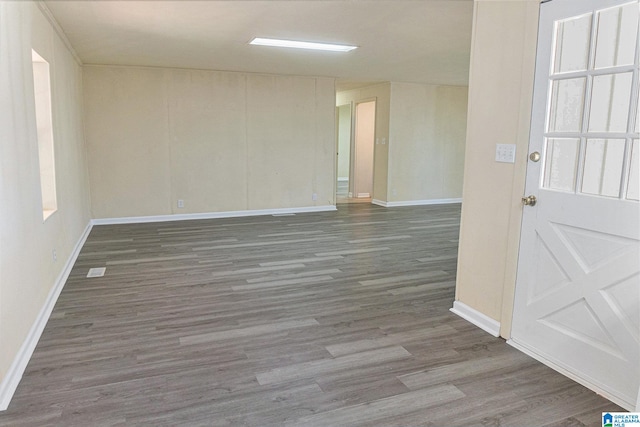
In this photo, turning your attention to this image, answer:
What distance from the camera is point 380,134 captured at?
888 cm

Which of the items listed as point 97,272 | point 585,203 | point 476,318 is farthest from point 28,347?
point 585,203

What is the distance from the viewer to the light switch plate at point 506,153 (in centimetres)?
280

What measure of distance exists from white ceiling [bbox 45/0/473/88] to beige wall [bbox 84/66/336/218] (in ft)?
1.46

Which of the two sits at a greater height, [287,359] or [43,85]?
[43,85]

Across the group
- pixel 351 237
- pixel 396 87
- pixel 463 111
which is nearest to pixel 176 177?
pixel 351 237

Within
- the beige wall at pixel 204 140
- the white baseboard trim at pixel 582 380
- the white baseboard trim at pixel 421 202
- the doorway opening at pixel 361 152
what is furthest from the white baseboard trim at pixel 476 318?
the doorway opening at pixel 361 152

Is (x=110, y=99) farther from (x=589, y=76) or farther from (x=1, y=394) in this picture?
(x=589, y=76)

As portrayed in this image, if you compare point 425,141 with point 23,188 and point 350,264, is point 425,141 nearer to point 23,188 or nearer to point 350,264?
point 350,264

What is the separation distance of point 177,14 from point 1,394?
3154mm

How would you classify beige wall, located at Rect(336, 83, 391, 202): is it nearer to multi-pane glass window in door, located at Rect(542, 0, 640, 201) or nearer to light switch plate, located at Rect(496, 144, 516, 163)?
light switch plate, located at Rect(496, 144, 516, 163)

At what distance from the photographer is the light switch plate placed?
280cm

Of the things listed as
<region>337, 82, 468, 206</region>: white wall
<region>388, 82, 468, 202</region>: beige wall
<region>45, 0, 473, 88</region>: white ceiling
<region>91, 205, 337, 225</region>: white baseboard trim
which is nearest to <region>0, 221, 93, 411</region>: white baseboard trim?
<region>45, 0, 473, 88</region>: white ceiling

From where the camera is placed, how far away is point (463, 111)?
9211mm

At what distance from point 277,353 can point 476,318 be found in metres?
1.44
